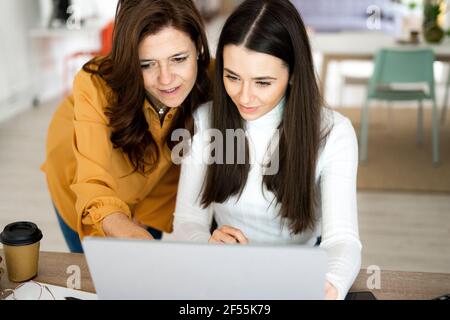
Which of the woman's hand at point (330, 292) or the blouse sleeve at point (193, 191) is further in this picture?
the blouse sleeve at point (193, 191)

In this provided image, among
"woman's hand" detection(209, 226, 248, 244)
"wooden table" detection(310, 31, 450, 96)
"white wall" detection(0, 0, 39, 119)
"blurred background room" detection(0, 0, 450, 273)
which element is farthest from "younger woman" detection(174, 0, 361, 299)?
"white wall" detection(0, 0, 39, 119)

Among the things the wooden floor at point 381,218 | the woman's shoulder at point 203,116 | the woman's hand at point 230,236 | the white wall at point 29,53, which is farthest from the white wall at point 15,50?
the woman's hand at point 230,236

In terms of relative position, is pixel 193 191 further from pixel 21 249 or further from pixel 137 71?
pixel 21 249

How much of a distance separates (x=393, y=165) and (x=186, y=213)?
8.70 feet

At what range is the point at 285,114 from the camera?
149 centimetres

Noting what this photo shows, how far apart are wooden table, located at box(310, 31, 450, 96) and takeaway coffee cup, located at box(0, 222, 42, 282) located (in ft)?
9.13

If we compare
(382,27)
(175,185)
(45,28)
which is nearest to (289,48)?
(175,185)

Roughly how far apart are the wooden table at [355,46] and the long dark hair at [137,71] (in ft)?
7.39

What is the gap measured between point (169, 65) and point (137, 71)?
3.1 inches

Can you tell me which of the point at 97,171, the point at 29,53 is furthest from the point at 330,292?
the point at 29,53

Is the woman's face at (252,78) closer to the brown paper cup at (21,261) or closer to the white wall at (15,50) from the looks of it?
the brown paper cup at (21,261)

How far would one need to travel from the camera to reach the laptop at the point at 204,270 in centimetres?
91

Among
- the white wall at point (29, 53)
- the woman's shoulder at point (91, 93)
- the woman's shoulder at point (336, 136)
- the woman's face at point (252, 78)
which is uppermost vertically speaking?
the woman's face at point (252, 78)
